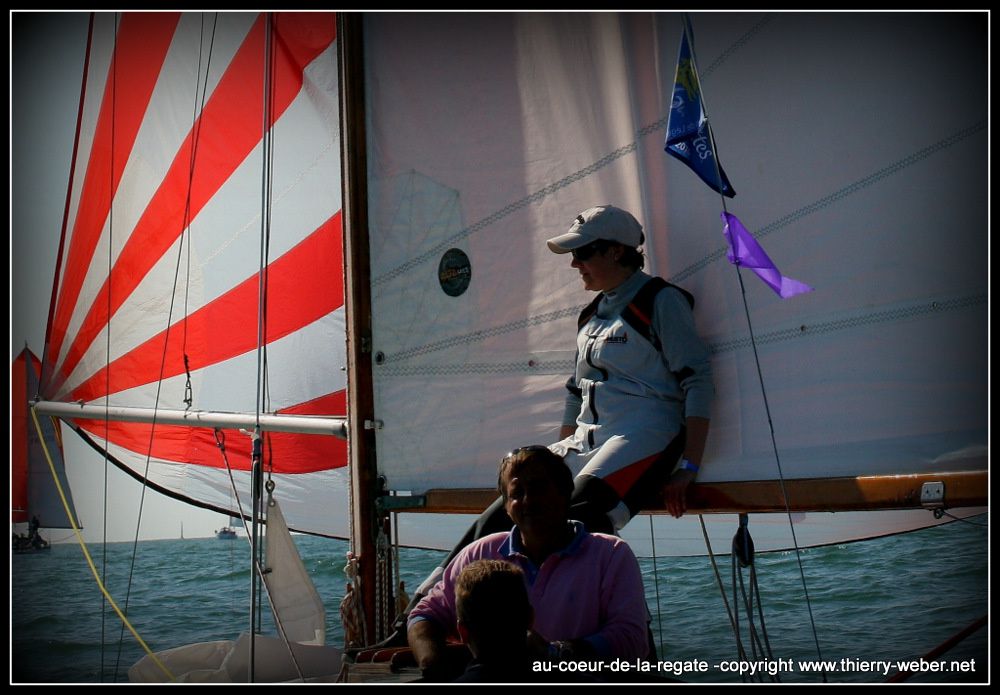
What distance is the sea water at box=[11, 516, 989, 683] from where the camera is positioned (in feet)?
13.8

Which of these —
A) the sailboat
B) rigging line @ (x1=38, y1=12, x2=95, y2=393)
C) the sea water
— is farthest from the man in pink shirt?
rigging line @ (x1=38, y1=12, x2=95, y2=393)

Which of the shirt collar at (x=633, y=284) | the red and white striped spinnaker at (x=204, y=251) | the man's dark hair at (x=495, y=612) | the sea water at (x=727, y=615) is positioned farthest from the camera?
the red and white striped spinnaker at (x=204, y=251)

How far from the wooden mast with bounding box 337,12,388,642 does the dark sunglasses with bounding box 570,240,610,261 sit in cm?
86

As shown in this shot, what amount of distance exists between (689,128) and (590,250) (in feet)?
1.28

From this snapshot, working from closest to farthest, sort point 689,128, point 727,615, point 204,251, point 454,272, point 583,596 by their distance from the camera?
point 583,596, point 689,128, point 454,272, point 204,251, point 727,615

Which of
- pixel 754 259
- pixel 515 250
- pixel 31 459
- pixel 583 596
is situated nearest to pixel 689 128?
pixel 754 259

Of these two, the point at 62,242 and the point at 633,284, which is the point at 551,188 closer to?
the point at 633,284

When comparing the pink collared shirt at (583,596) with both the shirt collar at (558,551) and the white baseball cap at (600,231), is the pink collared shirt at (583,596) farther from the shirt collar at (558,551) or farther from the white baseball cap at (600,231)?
the white baseball cap at (600,231)

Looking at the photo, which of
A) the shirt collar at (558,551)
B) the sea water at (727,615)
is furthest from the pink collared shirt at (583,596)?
the sea water at (727,615)

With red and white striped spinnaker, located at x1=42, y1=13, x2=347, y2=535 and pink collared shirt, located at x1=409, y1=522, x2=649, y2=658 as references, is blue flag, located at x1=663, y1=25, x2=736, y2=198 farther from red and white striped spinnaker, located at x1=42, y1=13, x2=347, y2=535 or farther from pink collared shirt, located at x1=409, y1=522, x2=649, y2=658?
red and white striped spinnaker, located at x1=42, y1=13, x2=347, y2=535

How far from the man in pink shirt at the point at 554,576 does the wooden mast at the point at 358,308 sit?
1074 mm

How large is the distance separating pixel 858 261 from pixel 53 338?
432 centimetres

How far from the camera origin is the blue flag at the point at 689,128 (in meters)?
2.36

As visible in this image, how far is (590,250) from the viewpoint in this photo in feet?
8.41
